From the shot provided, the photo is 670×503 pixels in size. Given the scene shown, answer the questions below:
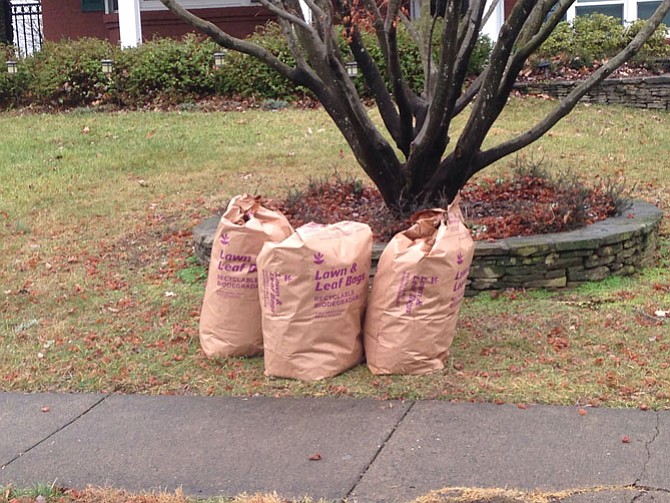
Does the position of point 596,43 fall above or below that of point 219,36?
above

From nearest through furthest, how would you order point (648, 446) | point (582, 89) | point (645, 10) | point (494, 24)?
point (648, 446) < point (582, 89) < point (494, 24) < point (645, 10)

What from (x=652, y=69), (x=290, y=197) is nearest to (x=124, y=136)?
(x=290, y=197)

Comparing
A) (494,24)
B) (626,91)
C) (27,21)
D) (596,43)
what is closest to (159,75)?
(494,24)

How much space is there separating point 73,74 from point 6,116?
1310 millimetres

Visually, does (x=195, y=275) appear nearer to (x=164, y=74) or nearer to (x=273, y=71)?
(x=273, y=71)

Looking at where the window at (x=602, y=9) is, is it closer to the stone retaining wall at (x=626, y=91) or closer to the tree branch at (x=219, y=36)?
the stone retaining wall at (x=626, y=91)

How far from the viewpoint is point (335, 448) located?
4.23 metres

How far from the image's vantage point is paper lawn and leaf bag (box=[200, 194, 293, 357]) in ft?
17.2

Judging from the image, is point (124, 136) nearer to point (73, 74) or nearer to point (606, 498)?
point (73, 74)

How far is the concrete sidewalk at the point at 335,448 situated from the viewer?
3838 mm

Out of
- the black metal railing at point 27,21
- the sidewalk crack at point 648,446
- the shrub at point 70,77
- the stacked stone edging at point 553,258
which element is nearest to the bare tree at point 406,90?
the stacked stone edging at point 553,258

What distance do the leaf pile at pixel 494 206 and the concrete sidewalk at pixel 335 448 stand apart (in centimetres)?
245

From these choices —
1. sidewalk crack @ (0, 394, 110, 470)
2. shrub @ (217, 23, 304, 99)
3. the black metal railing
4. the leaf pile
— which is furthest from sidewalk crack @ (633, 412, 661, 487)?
the black metal railing

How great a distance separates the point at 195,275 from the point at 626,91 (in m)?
9.13
